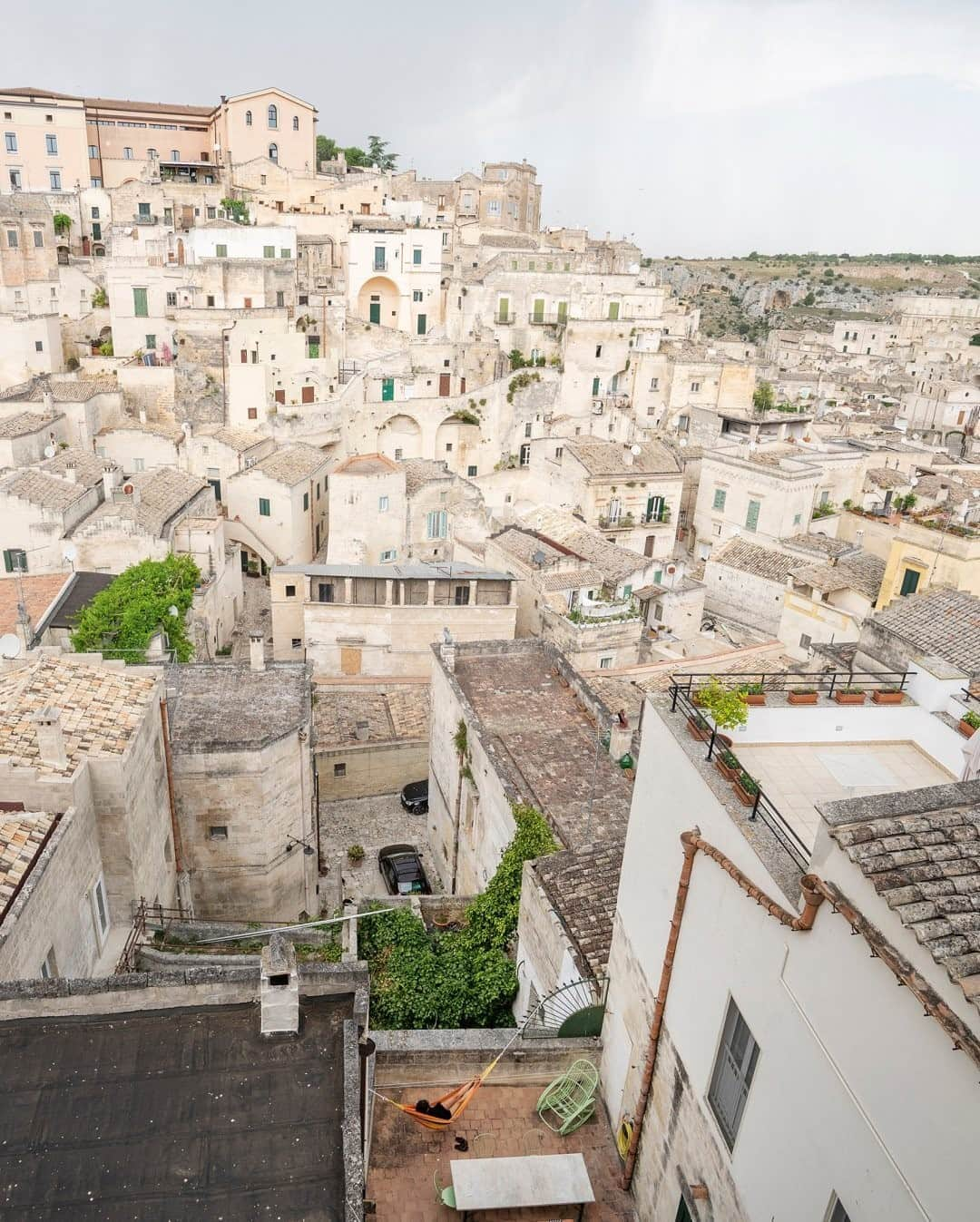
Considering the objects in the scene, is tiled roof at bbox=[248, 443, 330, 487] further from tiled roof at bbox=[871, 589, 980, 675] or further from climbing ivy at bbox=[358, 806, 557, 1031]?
climbing ivy at bbox=[358, 806, 557, 1031]

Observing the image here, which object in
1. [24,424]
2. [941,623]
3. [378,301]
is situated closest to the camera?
[941,623]

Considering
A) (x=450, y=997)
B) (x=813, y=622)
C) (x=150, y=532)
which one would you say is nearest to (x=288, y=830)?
→ (x=450, y=997)

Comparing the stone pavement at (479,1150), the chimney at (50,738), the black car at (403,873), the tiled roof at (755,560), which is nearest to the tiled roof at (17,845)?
the chimney at (50,738)

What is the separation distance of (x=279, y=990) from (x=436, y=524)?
3149 centimetres

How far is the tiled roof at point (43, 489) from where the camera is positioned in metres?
31.5

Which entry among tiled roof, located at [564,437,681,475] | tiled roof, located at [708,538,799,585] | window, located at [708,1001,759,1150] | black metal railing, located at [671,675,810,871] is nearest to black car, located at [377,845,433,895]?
window, located at [708,1001,759,1150]

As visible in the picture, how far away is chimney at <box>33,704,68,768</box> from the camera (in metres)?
12.6

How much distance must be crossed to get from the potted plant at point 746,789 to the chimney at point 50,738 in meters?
9.94

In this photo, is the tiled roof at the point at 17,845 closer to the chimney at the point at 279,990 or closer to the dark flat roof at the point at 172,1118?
the dark flat roof at the point at 172,1118

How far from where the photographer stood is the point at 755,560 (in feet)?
128

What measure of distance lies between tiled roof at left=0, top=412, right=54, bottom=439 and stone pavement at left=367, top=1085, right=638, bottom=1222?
3466cm

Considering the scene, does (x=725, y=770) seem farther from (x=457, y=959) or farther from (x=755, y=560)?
(x=755, y=560)

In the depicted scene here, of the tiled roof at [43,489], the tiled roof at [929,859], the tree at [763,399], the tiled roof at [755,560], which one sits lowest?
the tiled roof at [755,560]

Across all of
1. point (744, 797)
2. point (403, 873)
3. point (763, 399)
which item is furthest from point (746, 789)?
point (763, 399)
